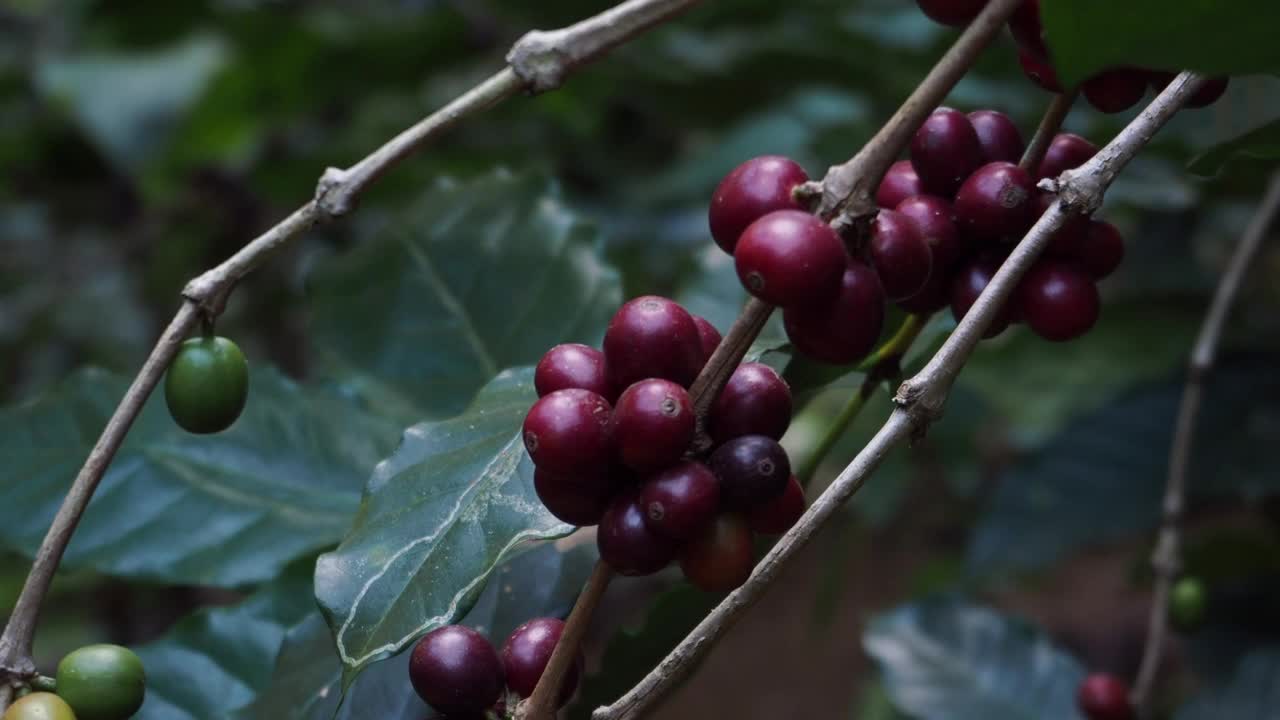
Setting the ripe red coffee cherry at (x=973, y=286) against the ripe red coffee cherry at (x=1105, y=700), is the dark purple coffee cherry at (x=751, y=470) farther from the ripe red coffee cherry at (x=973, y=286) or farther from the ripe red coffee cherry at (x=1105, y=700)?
the ripe red coffee cherry at (x=1105, y=700)

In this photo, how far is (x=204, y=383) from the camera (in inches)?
22.0

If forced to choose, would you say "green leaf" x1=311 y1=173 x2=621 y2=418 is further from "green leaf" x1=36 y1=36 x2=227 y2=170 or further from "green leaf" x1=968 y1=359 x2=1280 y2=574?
"green leaf" x1=36 y1=36 x2=227 y2=170

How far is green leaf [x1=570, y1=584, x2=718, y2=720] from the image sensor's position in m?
0.73

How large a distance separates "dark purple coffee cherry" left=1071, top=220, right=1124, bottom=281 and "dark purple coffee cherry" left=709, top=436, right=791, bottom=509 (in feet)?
0.64

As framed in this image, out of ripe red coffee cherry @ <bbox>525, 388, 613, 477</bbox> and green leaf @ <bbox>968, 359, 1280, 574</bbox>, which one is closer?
ripe red coffee cherry @ <bbox>525, 388, 613, 477</bbox>

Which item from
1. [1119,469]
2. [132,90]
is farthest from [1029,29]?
[132,90]

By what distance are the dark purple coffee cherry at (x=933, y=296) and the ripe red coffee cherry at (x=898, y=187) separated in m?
0.04

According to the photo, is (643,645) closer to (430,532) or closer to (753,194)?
A: (430,532)

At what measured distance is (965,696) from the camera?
1036mm

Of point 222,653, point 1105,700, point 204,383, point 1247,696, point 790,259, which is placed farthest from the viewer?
point 1247,696

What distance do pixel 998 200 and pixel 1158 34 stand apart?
0.34 feet

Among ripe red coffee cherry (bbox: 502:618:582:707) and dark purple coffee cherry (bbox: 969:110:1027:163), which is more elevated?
dark purple coffee cherry (bbox: 969:110:1027:163)

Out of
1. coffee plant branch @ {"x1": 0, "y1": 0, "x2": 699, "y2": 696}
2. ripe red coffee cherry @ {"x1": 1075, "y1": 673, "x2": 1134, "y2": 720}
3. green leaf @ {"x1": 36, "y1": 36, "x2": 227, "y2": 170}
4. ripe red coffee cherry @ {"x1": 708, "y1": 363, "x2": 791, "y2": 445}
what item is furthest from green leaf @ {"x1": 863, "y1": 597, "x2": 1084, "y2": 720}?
green leaf @ {"x1": 36, "y1": 36, "x2": 227, "y2": 170}

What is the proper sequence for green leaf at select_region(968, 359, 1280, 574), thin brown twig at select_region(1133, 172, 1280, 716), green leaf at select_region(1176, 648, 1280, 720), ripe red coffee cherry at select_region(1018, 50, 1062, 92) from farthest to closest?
green leaf at select_region(968, 359, 1280, 574)
green leaf at select_region(1176, 648, 1280, 720)
thin brown twig at select_region(1133, 172, 1280, 716)
ripe red coffee cherry at select_region(1018, 50, 1062, 92)
